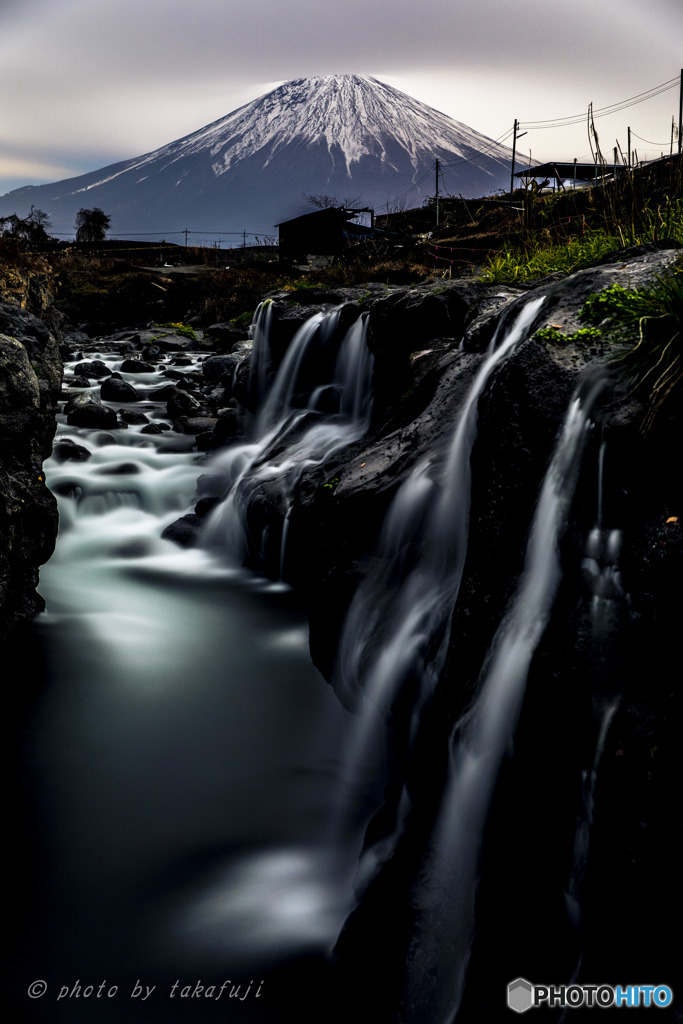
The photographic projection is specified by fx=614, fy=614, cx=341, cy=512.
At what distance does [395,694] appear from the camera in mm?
4043

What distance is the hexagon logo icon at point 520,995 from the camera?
2.23m

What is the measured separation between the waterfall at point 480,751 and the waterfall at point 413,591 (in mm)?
790

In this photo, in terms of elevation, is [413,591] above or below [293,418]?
below

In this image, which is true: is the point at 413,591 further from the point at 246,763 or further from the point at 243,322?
the point at 243,322

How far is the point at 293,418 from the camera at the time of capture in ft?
29.4

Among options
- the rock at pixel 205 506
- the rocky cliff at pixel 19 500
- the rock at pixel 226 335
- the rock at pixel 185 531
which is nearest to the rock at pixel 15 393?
the rocky cliff at pixel 19 500

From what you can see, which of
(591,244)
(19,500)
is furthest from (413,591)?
(591,244)

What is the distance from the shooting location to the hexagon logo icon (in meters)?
2.23

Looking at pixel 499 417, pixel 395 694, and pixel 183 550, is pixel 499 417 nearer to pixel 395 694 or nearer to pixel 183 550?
pixel 395 694

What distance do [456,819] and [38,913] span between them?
2113 mm

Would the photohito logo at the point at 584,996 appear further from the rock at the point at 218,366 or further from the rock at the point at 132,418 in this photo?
the rock at the point at 218,366

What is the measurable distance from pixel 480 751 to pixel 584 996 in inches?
38.3

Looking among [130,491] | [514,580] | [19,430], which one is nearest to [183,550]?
[130,491]

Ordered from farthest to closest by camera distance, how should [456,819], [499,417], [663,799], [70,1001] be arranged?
[499,417]
[456,819]
[70,1001]
[663,799]
